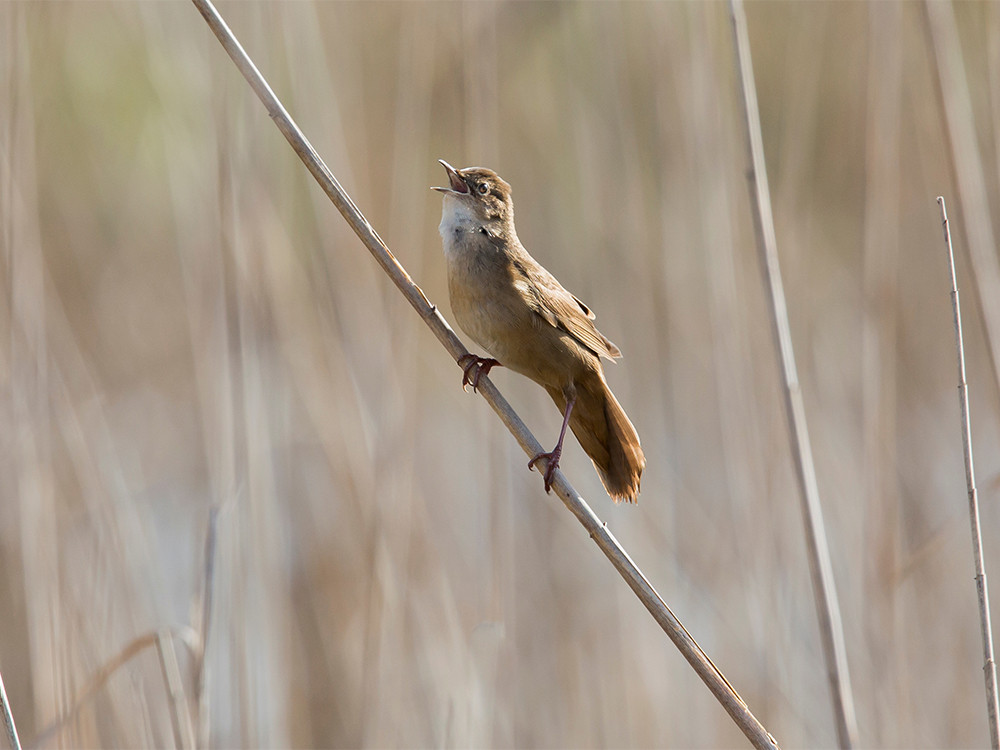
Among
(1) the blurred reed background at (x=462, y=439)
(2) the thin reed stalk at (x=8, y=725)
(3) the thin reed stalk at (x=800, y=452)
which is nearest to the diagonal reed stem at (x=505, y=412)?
(3) the thin reed stalk at (x=800, y=452)

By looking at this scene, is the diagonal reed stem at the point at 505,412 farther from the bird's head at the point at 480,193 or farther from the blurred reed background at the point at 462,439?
the blurred reed background at the point at 462,439

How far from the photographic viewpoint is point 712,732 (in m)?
3.02

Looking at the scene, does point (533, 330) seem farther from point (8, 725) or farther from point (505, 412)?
point (8, 725)

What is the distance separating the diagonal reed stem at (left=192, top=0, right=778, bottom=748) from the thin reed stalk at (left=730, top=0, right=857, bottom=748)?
287 mm

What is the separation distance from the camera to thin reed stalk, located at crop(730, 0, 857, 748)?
6.23 ft

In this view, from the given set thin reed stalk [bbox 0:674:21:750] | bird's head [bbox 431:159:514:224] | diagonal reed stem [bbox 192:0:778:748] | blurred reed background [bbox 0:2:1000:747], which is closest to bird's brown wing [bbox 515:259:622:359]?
bird's head [bbox 431:159:514:224]

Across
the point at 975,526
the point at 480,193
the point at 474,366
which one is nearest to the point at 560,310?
the point at 474,366

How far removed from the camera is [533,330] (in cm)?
234

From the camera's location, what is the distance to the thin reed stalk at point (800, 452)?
1.90 metres

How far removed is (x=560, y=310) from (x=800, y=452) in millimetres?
690

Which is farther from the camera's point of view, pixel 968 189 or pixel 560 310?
pixel 560 310

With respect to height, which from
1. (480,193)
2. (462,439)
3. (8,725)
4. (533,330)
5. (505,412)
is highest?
(480,193)

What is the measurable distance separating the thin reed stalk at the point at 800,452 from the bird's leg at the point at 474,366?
0.64 meters

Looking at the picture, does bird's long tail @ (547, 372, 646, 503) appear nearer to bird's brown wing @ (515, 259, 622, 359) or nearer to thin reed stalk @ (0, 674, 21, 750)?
bird's brown wing @ (515, 259, 622, 359)
